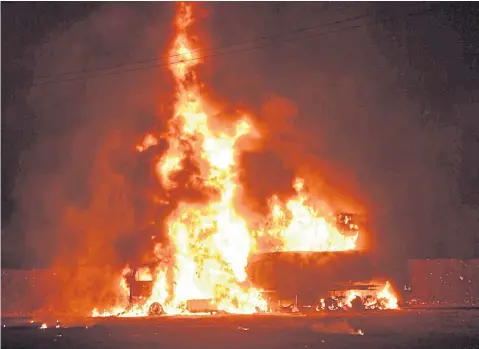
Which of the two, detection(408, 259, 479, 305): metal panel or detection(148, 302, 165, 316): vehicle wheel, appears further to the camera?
detection(408, 259, 479, 305): metal panel

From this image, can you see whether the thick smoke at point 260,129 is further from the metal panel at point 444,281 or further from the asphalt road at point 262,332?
the asphalt road at point 262,332

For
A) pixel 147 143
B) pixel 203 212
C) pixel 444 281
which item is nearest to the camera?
pixel 203 212

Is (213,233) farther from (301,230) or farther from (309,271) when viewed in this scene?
(309,271)

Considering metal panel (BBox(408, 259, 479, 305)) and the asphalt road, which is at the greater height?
metal panel (BBox(408, 259, 479, 305))

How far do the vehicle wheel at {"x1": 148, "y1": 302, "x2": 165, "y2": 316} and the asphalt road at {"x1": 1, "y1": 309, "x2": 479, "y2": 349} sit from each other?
7.67ft

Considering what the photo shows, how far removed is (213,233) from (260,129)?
19.7 feet

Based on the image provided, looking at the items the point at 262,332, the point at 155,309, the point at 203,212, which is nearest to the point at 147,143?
the point at 203,212

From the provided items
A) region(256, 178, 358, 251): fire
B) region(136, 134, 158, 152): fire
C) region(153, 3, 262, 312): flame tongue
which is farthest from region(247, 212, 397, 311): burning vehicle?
region(136, 134, 158, 152): fire

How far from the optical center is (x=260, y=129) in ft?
103

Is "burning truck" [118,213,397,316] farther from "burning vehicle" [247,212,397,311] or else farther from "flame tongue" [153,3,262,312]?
"flame tongue" [153,3,262,312]

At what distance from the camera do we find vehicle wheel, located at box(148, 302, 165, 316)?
25.8m

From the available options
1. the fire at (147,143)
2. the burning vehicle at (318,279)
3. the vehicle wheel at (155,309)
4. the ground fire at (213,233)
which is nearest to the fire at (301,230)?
the ground fire at (213,233)

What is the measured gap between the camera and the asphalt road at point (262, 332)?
15898 millimetres

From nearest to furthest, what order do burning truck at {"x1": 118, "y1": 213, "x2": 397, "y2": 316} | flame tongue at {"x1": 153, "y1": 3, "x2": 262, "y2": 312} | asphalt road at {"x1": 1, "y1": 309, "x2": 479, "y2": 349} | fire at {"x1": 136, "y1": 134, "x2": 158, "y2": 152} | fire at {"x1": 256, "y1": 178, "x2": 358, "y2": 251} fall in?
asphalt road at {"x1": 1, "y1": 309, "x2": 479, "y2": 349} → burning truck at {"x1": 118, "y1": 213, "x2": 397, "y2": 316} → flame tongue at {"x1": 153, "y1": 3, "x2": 262, "y2": 312} → fire at {"x1": 256, "y1": 178, "x2": 358, "y2": 251} → fire at {"x1": 136, "y1": 134, "x2": 158, "y2": 152}
